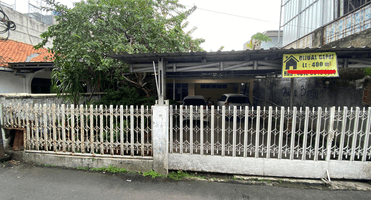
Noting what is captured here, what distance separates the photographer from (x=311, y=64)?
4.14 meters

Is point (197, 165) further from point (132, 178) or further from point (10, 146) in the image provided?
point (10, 146)

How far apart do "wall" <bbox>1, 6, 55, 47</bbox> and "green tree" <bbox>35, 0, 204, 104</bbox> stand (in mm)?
7172

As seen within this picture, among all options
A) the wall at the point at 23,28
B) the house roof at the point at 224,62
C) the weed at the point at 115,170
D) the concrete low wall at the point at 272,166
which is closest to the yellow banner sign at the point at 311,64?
the house roof at the point at 224,62

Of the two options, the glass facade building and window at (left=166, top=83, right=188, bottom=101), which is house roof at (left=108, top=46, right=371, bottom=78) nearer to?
the glass facade building

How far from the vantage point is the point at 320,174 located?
11.9 feet

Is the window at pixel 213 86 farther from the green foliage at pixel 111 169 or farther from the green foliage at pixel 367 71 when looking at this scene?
the green foliage at pixel 111 169

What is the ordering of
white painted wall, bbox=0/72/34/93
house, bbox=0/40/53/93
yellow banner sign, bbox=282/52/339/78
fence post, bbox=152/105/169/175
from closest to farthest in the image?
fence post, bbox=152/105/169/175 → yellow banner sign, bbox=282/52/339/78 → house, bbox=0/40/53/93 → white painted wall, bbox=0/72/34/93

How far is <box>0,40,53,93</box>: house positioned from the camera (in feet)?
24.8

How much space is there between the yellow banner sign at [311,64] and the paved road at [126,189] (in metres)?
2.59

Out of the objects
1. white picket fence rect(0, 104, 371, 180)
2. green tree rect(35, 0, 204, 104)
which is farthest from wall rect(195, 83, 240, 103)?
white picket fence rect(0, 104, 371, 180)

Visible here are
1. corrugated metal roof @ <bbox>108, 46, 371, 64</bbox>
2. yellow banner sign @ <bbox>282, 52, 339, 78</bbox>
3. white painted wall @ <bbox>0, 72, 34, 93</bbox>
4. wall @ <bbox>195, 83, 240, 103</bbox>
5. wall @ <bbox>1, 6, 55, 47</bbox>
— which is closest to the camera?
corrugated metal roof @ <bbox>108, 46, 371, 64</bbox>

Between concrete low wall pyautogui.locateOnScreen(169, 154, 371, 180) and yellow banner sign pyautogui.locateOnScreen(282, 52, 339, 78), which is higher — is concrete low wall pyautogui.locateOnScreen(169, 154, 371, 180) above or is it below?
below

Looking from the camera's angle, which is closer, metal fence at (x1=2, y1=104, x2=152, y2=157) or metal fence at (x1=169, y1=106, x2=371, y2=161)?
metal fence at (x1=169, y1=106, x2=371, y2=161)

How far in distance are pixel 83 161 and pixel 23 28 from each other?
1336 cm
